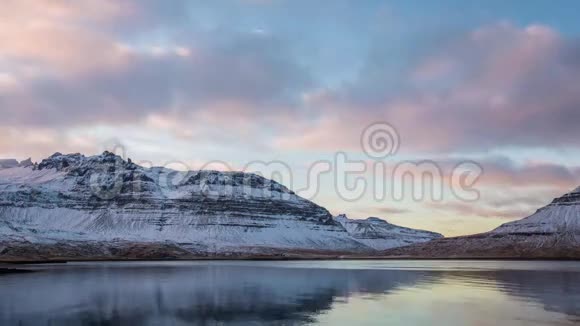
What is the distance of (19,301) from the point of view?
54531mm

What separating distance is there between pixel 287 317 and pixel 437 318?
10.4 m

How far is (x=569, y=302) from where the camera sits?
52.4 meters

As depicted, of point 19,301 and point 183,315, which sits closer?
point 183,315

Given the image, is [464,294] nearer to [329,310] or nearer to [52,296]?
[329,310]

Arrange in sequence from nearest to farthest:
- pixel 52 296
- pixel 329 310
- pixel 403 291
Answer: pixel 329 310
pixel 52 296
pixel 403 291

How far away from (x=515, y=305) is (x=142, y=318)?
2919cm

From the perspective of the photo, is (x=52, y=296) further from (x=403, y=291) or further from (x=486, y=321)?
(x=486, y=321)

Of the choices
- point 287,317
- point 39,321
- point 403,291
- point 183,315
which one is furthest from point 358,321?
point 403,291

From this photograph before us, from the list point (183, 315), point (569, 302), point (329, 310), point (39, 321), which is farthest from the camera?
point (569, 302)

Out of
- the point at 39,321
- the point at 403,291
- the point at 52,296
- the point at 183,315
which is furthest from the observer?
the point at 403,291

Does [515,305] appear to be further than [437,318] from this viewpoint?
Yes

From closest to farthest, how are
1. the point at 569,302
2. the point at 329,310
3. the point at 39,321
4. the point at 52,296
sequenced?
the point at 39,321, the point at 329,310, the point at 569,302, the point at 52,296

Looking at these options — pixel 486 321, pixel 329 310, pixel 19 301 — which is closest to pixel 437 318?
pixel 486 321

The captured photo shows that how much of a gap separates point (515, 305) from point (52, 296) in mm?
41618
